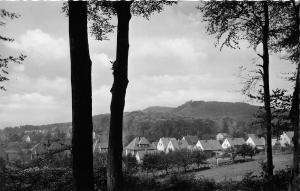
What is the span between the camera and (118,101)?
351 inches

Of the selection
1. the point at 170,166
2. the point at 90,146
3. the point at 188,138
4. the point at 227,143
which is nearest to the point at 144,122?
the point at 188,138

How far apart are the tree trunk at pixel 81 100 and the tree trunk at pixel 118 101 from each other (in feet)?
10.8

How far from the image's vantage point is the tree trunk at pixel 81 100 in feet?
Result: 17.2

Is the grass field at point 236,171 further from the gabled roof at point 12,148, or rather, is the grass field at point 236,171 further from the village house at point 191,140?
the gabled roof at point 12,148

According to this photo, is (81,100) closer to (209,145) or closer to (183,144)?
(209,145)

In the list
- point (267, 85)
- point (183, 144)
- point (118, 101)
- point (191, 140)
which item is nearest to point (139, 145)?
point (183, 144)

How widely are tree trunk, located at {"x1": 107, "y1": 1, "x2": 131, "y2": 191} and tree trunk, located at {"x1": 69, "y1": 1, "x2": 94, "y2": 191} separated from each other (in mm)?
3295

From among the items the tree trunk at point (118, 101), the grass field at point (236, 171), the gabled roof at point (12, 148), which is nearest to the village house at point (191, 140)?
the gabled roof at point (12, 148)

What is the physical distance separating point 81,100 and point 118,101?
358 centimetres

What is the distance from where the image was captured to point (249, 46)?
16.9 metres

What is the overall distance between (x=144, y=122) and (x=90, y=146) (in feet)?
545

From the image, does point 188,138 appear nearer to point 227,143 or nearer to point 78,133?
point 227,143

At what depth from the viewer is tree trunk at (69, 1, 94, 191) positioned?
17.2 feet

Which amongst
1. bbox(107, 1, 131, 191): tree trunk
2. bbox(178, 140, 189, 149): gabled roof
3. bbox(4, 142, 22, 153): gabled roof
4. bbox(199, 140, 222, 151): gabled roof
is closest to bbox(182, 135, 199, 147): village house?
bbox(178, 140, 189, 149): gabled roof
